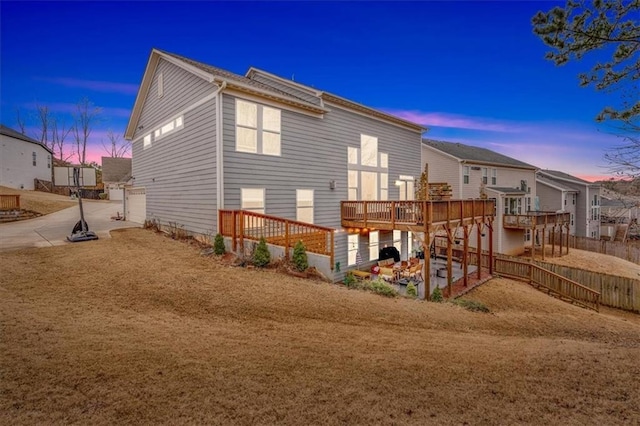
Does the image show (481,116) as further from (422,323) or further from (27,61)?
(27,61)

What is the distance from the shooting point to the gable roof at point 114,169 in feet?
112

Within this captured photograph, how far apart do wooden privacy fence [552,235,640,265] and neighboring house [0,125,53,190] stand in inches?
2095

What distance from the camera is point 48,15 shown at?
11.2m

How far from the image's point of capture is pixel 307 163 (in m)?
12.8

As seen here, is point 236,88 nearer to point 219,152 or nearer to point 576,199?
point 219,152

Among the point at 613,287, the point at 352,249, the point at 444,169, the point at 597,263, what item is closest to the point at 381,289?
the point at 352,249

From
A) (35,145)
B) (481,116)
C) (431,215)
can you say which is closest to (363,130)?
(431,215)

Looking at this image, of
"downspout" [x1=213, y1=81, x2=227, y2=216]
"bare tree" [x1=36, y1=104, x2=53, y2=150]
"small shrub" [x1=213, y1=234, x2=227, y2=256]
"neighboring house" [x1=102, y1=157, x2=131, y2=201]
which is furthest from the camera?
"bare tree" [x1=36, y1=104, x2=53, y2=150]

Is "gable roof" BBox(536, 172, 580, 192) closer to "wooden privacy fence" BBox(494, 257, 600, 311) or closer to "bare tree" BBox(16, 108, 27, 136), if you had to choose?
"wooden privacy fence" BBox(494, 257, 600, 311)

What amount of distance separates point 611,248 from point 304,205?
28069 millimetres

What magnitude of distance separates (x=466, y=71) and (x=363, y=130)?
38.6ft

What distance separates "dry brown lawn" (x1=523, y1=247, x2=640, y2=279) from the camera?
2011cm

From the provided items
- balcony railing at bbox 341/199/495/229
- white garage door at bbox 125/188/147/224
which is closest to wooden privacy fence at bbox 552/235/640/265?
balcony railing at bbox 341/199/495/229

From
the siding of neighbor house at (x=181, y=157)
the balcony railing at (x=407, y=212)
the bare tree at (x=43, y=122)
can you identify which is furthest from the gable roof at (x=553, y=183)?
the bare tree at (x=43, y=122)
